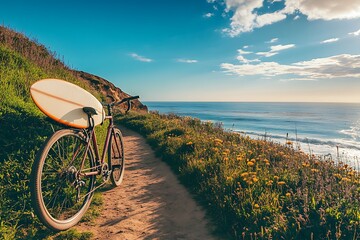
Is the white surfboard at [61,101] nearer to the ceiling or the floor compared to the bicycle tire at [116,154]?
nearer to the ceiling

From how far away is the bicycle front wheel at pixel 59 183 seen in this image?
3.25 m

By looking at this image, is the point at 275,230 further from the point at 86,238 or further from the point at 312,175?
the point at 86,238

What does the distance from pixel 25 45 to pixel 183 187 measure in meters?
12.0

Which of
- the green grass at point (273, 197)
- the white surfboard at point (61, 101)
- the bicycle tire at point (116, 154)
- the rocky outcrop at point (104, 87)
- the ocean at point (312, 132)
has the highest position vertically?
the rocky outcrop at point (104, 87)

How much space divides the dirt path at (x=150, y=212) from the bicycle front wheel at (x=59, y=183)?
424 millimetres

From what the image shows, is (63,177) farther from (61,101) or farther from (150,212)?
(150,212)

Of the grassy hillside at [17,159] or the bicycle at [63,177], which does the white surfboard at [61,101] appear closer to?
the bicycle at [63,177]

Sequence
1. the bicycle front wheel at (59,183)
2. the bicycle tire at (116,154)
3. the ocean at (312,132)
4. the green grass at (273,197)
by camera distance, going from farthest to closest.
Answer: the ocean at (312,132) → the bicycle tire at (116,154) → the green grass at (273,197) → the bicycle front wheel at (59,183)

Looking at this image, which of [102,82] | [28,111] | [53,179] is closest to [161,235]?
[53,179]

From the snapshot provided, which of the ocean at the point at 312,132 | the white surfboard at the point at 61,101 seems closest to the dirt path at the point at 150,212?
the white surfboard at the point at 61,101

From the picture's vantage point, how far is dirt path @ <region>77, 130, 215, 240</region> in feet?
13.8

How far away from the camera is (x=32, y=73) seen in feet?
26.0

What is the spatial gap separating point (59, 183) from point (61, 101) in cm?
146

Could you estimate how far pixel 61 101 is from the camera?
12.9 feet
